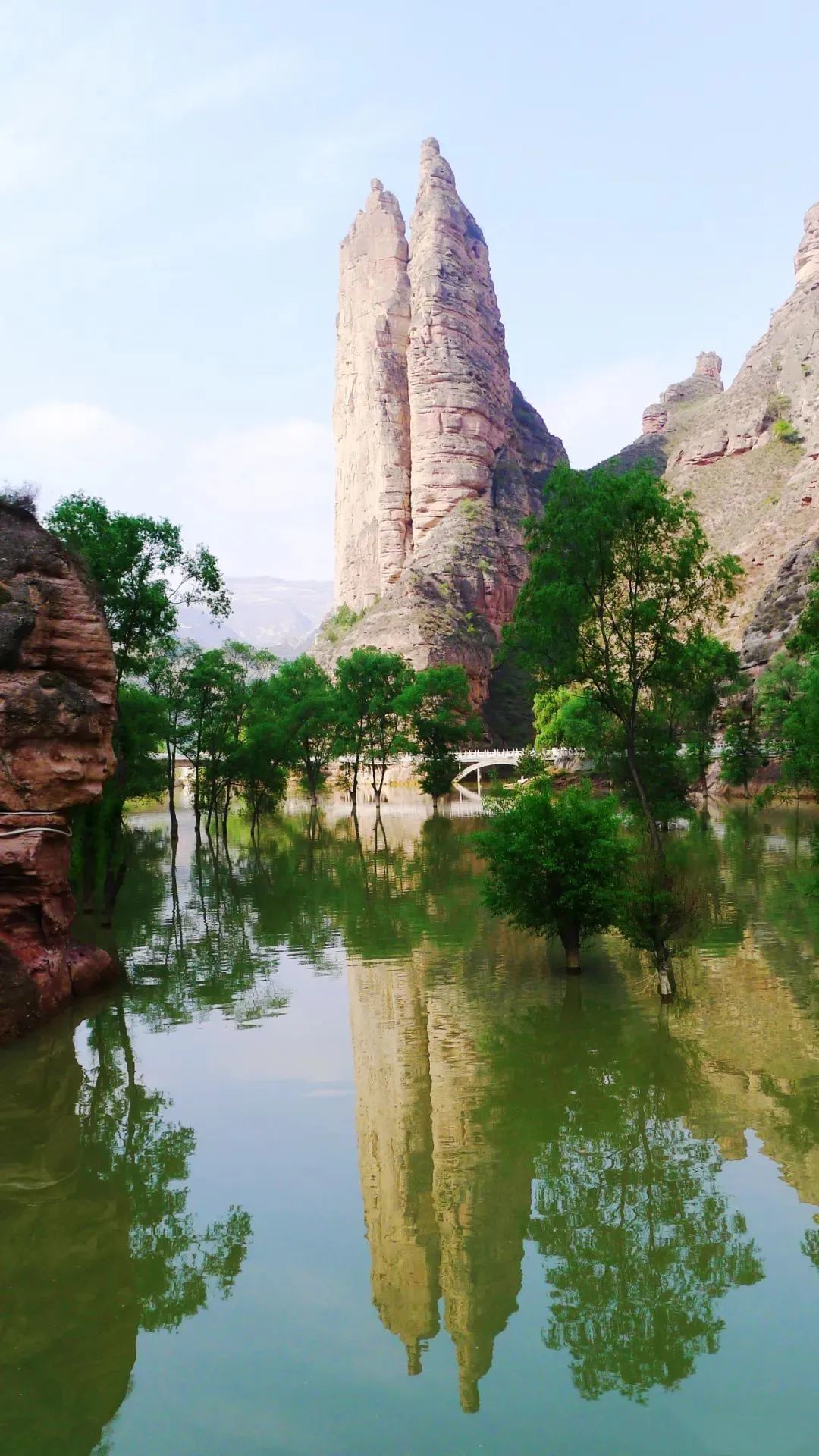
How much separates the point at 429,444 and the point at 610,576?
93.4m

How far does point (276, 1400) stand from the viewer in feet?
19.9

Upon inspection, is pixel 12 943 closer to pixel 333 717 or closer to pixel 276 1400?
pixel 276 1400

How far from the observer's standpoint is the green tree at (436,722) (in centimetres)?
6775

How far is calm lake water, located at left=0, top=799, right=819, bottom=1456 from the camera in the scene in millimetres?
5965

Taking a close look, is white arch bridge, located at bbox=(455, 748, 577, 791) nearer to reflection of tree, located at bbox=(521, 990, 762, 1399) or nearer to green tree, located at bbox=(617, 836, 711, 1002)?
green tree, located at bbox=(617, 836, 711, 1002)

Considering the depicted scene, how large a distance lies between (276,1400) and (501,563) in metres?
103

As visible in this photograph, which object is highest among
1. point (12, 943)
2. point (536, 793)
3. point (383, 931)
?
point (536, 793)

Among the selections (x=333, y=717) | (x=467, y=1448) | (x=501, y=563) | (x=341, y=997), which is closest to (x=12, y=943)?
(x=341, y=997)

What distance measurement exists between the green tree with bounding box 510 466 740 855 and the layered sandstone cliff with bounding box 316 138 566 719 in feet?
232

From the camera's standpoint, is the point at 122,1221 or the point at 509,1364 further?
the point at 122,1221

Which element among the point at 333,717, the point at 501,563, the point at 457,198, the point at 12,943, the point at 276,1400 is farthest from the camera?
the point at 457,198

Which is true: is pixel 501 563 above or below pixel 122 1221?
above

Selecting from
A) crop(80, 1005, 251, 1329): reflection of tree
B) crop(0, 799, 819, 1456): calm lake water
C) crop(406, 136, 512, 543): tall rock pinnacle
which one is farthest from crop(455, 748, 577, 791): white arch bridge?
crop(80, 1005, 251, 1329): reflection of tree

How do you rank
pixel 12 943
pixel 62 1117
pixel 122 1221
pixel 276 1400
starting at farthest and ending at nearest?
pixel 12 943, pixel 62 1117, pixel 122 1221, pixel 276 1400
